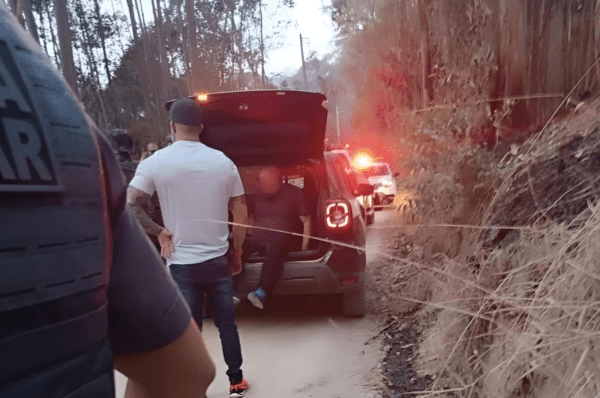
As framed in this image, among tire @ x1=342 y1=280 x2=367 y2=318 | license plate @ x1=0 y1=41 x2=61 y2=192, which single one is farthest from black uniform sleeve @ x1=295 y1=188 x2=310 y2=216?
license plate @ x1=0 y1=41 x2=61 y2=192

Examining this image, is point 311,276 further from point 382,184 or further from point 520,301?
point 382,184

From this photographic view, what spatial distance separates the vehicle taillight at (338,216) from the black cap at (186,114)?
69.1 inches

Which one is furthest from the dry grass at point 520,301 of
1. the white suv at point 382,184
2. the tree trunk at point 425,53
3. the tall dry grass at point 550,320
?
the white suv at point 382,184

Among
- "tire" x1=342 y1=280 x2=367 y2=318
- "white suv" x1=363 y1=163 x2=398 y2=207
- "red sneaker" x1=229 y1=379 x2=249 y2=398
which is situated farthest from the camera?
"white suv" x1=363 y1=163 x2=398 y2=207

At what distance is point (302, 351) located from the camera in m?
3.86

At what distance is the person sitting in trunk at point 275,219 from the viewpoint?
4.29 meters

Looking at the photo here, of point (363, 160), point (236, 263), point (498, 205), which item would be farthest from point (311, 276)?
point (363, 160)

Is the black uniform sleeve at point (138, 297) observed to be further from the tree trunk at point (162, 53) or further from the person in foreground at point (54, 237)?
the tree trunk at point (162, 53)

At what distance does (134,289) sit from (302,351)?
10.5 ft

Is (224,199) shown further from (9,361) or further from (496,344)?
(9,361)

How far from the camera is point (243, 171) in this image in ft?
16.5

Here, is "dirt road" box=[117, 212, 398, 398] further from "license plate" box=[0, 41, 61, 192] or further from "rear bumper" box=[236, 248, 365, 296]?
"license plate" box=[0, 41, 61, 192]

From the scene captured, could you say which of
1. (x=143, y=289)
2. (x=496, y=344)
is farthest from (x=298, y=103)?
(x=143, y=289)

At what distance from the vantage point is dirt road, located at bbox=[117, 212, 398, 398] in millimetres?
3234
